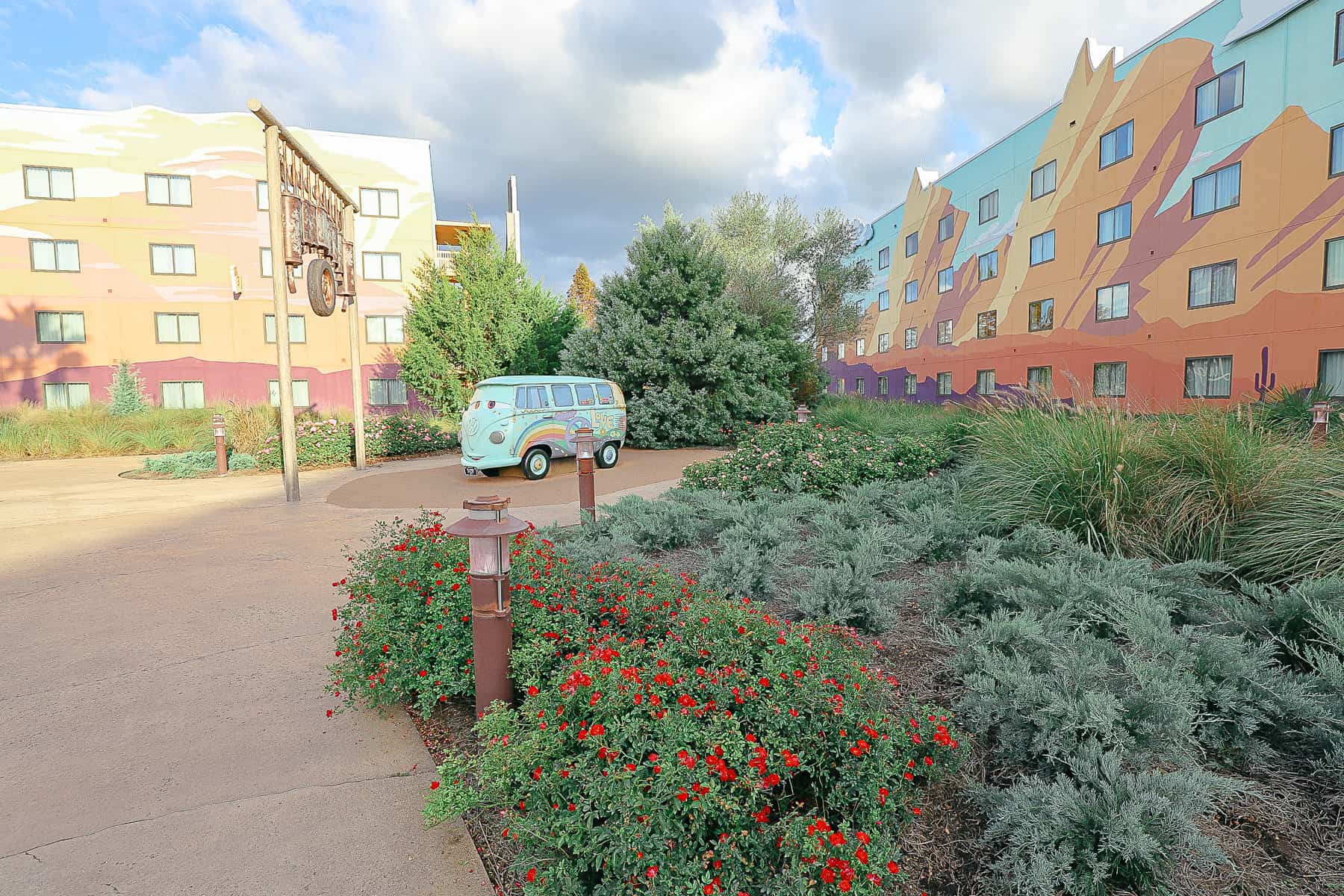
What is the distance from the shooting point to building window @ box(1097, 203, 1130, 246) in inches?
669

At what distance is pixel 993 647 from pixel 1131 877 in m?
0.96

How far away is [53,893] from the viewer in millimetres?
1891

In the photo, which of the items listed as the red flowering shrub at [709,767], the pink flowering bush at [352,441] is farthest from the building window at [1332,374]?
the pink flowering bush at [352,441]

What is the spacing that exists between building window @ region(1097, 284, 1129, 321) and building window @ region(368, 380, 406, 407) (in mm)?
21913

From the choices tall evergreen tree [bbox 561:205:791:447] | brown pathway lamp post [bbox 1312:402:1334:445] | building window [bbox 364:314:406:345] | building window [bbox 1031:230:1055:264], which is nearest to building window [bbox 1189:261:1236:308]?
brown pathway lamp post [bbox 1312:402:1334:445]

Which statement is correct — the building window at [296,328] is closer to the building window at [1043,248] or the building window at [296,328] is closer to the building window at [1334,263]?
the building window at [1043,248]

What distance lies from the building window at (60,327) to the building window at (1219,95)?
31.7 meters

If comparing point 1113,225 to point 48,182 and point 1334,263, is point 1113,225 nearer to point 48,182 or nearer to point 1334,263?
point 1334,263

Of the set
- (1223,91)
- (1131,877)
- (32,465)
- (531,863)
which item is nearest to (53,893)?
(531,863)

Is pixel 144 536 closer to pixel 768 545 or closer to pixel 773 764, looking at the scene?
pixel 768 545

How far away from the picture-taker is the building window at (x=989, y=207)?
22.3m

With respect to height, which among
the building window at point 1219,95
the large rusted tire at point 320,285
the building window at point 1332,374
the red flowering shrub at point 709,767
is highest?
the building window at point 1219,95

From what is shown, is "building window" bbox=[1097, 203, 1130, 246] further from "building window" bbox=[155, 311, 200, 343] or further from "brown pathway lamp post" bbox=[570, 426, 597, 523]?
"building window" bbox=[155, 311, 200, 343]

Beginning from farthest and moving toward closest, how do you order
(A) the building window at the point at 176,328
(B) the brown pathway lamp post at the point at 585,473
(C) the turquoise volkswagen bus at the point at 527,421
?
(A) the building window at the point at 176,328 < (C) the turquoise volkswagen bus at the point at 527,421 < (B) the brown pathway lamp post at the point at 585,473
